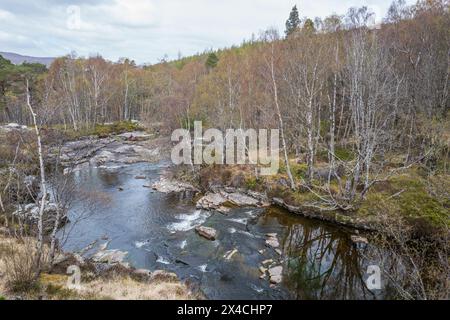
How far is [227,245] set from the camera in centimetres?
1792

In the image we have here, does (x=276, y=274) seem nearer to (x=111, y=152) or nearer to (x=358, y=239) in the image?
(x=358, y=239)

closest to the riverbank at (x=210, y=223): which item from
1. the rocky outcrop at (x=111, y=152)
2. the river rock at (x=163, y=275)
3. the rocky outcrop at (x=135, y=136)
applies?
the river rock at (x=163, y=275)

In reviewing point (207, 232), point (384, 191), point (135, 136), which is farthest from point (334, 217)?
point (135, 136)

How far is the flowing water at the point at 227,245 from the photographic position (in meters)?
14.0

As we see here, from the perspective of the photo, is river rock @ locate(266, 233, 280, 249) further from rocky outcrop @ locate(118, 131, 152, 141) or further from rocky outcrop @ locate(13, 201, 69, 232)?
rocky outcrop @ locate(118, 131, 152, 141)

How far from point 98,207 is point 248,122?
19.9m

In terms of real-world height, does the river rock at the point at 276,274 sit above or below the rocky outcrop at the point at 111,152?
below

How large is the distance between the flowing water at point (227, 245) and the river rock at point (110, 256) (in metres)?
0.53

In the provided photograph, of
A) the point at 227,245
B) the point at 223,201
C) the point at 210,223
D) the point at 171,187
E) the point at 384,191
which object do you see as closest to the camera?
the point at 227,245

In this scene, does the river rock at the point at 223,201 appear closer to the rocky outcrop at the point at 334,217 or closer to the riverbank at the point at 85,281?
the rocky outcrop at the point at 334,217

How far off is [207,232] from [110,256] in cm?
573

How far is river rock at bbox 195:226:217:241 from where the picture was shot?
61.5 ft

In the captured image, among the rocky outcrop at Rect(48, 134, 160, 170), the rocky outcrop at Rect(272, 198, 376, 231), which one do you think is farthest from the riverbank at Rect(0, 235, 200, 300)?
the rocky outcrop at Rect(48, 134, 160, 170)

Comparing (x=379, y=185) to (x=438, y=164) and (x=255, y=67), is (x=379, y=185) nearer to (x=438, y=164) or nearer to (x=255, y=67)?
(x=438, y=164)
